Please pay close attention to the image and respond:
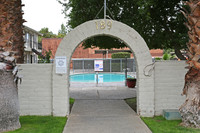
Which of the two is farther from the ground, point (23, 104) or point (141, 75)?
point (141, 75)

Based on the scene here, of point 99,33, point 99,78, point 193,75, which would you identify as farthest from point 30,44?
point 193,75

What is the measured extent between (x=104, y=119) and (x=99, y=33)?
3157 mm

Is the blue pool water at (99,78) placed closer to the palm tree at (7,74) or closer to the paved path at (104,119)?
the paved path at (104,119)

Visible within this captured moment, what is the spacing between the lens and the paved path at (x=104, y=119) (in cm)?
662

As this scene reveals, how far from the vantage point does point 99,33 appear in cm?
827

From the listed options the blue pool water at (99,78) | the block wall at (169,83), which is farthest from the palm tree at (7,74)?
the blue pool water at (99,78)

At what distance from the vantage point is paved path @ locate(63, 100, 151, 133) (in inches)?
261

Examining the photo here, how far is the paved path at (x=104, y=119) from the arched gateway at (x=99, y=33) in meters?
0.78

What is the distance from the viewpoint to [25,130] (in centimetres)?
636

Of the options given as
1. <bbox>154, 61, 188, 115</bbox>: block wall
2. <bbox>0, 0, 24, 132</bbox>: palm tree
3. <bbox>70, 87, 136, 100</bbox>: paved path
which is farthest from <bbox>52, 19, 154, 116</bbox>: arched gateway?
<bbox>70, 87, 136, 100</bbox>: paved path

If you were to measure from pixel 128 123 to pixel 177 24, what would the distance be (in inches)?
246

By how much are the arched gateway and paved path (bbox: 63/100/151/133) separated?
2.55ft

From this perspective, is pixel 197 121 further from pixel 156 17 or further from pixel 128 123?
pixel 156 17

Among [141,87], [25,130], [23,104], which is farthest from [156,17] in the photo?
[25,130]
